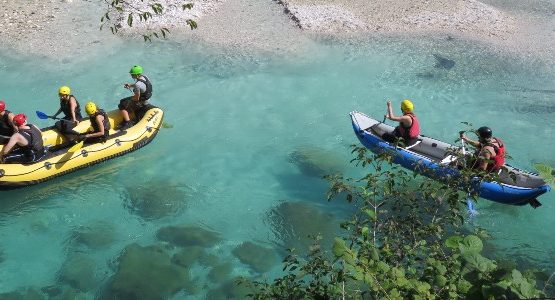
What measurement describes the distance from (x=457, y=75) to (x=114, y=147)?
891cm

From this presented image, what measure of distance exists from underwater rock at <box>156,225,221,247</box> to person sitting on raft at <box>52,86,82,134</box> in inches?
112

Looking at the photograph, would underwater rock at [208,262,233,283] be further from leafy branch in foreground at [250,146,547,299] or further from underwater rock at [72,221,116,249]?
leafy branch in foreground at [250,146,547,299]

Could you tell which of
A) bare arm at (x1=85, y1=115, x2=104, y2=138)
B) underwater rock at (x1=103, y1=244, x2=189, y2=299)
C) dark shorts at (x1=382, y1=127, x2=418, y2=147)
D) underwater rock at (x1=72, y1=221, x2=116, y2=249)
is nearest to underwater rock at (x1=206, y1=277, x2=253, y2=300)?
underwater rock at (x1=103, y1=244, x2=189, y2=299)

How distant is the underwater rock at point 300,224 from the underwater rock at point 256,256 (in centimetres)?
37

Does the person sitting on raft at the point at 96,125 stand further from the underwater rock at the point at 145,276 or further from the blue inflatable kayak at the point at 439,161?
the blue inflatable kayak at the point at 439,161

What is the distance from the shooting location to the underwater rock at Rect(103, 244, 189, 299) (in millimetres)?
8078

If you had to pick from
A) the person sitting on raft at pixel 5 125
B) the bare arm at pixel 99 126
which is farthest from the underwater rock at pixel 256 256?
the person sitting on raft at pixel 5 125

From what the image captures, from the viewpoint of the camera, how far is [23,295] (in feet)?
26.4

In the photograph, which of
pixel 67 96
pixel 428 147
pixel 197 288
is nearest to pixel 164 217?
pixel 197 288

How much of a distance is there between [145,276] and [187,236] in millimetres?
1086

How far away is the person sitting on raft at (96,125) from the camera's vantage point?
10195 mm

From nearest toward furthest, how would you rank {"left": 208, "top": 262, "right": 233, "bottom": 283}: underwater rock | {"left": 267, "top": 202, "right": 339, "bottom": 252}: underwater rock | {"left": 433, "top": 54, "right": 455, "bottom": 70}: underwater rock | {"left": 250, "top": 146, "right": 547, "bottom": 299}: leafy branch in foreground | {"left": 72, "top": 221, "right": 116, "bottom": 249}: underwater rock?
1. {"left": 250, "top": 146, "right": 547, "bottom": 299}: leafy branch in foreground
2. {"left": 208, "top": 262, "right": 233, "bottom": 283}: underwater rock
3. {"left": 72, "top": 221, "right": 116, "bottom": 249}: underwater rock
4. {"left": 267, "top": 202, "right": 339, "bottom": 252}: underwater rock
5. {"left": 433, "top": 54, "right": 455, "bottom": 70}: underwater rock

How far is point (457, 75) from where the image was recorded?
46.4ft

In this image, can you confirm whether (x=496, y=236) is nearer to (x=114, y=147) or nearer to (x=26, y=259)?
(x=114, y=147)
